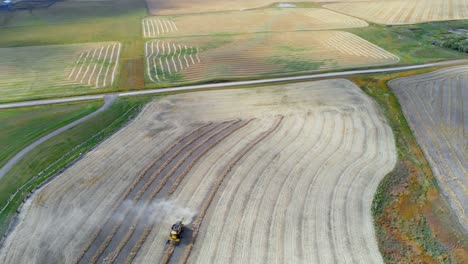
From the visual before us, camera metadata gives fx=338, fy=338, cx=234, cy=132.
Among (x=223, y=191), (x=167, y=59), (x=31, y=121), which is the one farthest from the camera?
(x=167, y=59)

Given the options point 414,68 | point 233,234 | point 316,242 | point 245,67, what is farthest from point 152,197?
point 414,68

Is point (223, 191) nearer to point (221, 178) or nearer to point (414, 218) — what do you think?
point (221, 178)

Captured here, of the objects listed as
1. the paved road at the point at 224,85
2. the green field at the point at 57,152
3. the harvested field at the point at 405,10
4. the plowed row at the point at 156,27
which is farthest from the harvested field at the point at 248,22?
the green field at the point at 57,152

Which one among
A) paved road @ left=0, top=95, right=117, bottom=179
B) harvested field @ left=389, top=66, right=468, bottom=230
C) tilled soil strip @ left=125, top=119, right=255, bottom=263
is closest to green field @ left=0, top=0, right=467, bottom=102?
paved road @ left=0, top=95, right=117, bottom=179

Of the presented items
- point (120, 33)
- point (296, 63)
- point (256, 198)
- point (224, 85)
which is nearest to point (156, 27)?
point (120, 33)

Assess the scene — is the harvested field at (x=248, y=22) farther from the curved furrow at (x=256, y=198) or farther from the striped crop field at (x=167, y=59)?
the curved furrow at (x=256, y=198)

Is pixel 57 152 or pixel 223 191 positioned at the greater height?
pixel 57 152

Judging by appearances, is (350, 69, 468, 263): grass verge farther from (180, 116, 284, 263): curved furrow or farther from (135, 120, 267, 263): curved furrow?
Result: (135, 120, 267, 263): curved furrow
